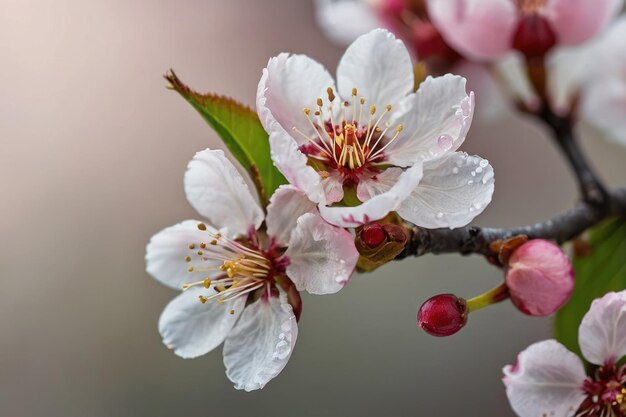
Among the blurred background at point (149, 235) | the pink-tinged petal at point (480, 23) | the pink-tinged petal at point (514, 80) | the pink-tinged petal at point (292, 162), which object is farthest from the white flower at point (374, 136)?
the blurred background at point (149, 235)

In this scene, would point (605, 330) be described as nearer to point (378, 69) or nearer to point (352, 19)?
point (378, 69)

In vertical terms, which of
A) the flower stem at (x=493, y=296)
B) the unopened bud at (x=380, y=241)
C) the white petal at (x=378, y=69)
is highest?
the white petal at (x=378, y=69)

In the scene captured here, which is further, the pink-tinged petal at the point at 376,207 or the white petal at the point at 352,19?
the white petal at the point at 352,19

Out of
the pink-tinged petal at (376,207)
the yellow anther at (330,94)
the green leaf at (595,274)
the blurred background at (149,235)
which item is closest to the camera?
the pink-tinged petal at (376,207)

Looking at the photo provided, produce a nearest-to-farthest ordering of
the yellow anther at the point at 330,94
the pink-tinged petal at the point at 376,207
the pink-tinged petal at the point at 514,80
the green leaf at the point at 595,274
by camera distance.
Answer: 1. the pink-tinged petal at the point at 376,207
2. the yellow anther at the point at 330,94
3. the green leaf at the point at 595,274
4. the pink-tinged petal at the point at 514,80

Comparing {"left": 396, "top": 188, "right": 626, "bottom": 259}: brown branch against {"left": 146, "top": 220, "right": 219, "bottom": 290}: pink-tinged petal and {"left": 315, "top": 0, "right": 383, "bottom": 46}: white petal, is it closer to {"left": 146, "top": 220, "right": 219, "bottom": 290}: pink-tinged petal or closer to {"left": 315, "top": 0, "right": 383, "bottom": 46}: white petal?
{"left": 146, "top": 220, "right": 219, "bottom": 290}: pink-tinged petal

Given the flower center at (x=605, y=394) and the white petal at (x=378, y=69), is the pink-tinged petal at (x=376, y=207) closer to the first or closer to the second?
the white petal at (x=378, y=69)

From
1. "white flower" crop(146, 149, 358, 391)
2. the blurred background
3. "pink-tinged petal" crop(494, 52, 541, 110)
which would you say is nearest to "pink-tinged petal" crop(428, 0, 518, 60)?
"pink-tinged petal" crop(494, 52, 541, 110)
